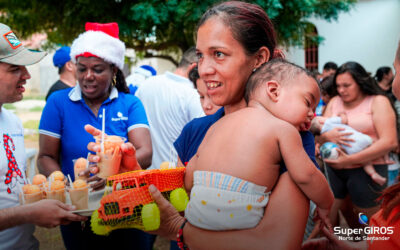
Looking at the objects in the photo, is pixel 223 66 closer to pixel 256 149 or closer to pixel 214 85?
pixel 214 85

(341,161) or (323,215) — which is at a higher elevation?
(323,215)

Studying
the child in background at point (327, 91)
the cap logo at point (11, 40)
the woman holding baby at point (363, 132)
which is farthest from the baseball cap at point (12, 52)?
the child in background at point (327, 91)

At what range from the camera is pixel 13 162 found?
7.52 feet

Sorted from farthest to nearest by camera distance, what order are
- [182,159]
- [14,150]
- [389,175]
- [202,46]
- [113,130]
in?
[389,175]
[113,130]
[14,150]
[182,159]
[202,46]

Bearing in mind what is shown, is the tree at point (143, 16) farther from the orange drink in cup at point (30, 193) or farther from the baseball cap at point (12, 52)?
the orange drink in cup at point (30, 193)

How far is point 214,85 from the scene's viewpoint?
1.73m

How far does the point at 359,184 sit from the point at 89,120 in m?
3.23

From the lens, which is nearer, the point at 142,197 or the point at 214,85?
the point at 142,197

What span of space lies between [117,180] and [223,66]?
765mm

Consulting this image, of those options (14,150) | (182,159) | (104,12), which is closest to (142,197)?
(182,159)

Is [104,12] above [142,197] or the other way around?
above

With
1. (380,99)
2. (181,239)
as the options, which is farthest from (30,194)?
(380,99)

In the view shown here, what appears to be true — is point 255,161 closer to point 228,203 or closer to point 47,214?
point 228,203

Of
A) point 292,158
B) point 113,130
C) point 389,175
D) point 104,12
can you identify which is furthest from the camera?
point 104,12
